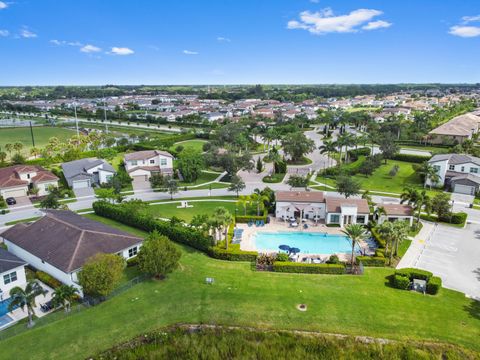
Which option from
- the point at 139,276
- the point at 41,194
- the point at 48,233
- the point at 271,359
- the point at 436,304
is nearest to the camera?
the point at 271,359

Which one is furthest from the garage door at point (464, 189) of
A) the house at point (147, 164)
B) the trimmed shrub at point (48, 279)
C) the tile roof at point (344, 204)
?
the trimmed shrub at point (48, 279)

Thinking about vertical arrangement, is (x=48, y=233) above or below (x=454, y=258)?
above

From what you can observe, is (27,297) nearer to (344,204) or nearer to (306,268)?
(306,268)

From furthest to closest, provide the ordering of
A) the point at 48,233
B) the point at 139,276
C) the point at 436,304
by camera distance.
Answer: the point at 48,233, the point at 139,276, the point at 436,304

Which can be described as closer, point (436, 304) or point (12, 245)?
point (436, 304)

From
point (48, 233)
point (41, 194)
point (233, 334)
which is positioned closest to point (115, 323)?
point (233, 334)

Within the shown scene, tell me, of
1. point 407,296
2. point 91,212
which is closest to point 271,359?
point 407,296

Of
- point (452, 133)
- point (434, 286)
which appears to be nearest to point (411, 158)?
point (452, 133)

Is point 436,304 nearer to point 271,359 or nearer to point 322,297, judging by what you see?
point 322,297
